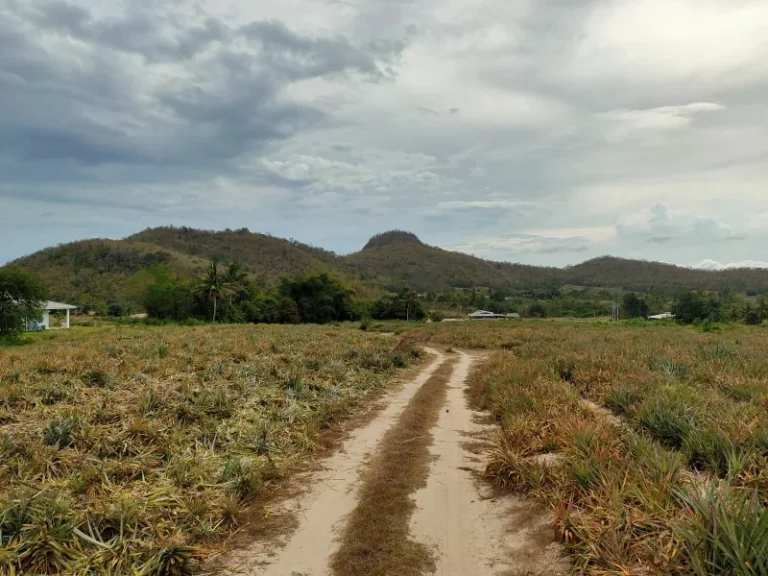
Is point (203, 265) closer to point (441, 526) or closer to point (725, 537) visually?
point (441, 526)

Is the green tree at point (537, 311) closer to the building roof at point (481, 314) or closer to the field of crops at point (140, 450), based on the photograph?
the building roof at point (481, 314)

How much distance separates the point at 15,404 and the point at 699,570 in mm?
11681

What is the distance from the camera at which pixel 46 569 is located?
471 cm

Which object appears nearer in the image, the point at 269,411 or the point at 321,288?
the point at 269,411

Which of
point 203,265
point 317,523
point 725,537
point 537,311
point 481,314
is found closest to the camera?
point 725,537

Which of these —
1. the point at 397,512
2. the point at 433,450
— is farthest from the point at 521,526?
the point at 433,450

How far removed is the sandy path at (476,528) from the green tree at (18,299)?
43.0m

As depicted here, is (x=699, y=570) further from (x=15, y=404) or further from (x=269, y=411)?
(x=15, y=404)

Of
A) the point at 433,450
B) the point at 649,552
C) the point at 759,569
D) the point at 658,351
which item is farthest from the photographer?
the point at 658,351

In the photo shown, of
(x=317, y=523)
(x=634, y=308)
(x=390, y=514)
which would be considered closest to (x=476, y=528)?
(x=390, y=514)

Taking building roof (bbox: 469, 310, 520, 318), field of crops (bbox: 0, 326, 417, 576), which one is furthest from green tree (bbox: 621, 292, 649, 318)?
field of crops (bbox: 0, 326, 417, 576)

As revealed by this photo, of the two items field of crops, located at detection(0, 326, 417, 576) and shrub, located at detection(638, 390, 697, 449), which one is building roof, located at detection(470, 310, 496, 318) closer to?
field of crops, located at detection(0, 326, 417, 576)

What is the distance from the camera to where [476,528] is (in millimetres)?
5617

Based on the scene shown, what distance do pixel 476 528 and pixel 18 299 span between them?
4663 centimetres
